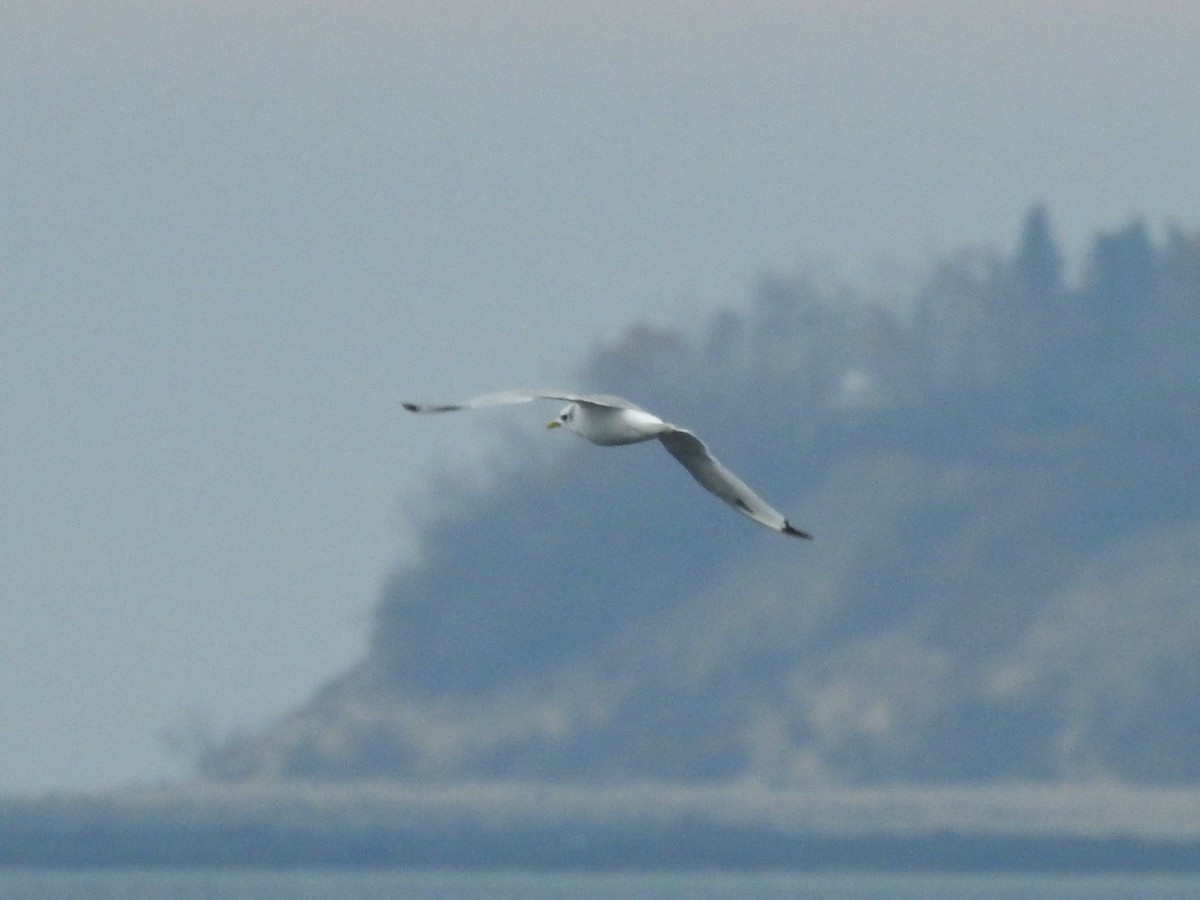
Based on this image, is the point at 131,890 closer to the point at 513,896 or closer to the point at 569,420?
the point at 513,896

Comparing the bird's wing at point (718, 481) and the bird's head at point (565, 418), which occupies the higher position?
the bird's head at point (565, 418)

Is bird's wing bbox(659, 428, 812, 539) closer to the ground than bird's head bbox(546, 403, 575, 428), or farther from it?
closer to the ground

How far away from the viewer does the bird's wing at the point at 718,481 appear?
27.6 m

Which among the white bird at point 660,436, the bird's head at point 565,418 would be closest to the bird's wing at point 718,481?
the white bird at point 660,436

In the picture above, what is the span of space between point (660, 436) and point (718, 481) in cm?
68

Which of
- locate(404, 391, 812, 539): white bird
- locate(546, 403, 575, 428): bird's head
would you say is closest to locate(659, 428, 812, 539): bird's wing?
locate(404, 391, 812, 539): white bird

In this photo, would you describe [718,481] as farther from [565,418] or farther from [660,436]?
[565,418]

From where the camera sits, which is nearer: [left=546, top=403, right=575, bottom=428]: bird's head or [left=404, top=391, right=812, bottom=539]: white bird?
[left=404, top=391, right=812, bottom=539]: white bird

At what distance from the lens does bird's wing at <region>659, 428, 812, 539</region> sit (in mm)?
27578

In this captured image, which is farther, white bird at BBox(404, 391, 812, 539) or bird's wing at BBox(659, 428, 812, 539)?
bird's wing at BBox(659, 428, 812, 539)

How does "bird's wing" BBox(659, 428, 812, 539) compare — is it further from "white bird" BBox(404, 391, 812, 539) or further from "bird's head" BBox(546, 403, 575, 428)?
"bird's head" BBox(546, 403, 575, 428)

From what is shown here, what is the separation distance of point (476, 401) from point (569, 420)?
4678 mm

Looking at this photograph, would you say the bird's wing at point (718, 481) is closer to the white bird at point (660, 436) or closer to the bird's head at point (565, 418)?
the white bird at point (660, 436)

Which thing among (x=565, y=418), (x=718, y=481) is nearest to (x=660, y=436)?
(x=718, y=481)
